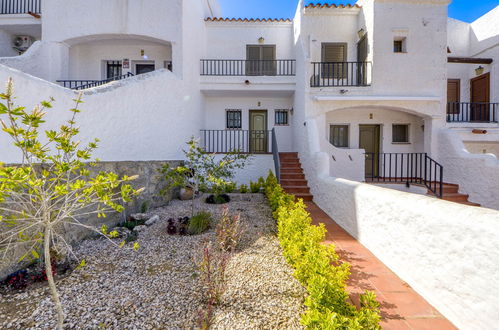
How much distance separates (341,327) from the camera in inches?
74.2

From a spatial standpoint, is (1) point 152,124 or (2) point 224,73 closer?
(1) point 152,124

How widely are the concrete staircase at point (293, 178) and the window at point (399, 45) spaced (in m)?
6.05

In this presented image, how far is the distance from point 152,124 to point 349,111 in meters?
8.56

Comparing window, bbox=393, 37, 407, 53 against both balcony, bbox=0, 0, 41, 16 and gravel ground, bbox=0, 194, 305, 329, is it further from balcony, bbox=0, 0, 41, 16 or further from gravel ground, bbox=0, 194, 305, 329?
balcony, bbox=0, 0, 41, 16

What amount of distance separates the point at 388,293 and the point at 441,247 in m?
0.87

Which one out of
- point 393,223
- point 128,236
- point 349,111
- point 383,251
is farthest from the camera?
point 349,111

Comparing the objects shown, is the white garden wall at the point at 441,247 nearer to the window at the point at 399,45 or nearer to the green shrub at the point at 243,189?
the green shrub at the point at 243,189

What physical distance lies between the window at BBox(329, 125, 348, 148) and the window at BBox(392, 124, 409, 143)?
2139mm

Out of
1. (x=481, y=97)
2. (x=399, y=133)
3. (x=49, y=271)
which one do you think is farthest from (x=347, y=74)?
(x=49, y=271)

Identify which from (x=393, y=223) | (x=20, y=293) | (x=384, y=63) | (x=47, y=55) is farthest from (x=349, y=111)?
(x=47, y=55)

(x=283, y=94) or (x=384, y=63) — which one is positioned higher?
(x=384, y=63)

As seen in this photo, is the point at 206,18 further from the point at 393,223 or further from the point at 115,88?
the point at 393,223

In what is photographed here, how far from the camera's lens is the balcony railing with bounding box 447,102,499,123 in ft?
32.5

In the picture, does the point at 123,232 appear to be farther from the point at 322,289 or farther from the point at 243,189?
the point at 243,189
